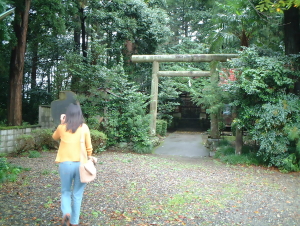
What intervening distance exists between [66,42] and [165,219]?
13.4 metres

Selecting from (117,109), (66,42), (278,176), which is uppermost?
(66,42)

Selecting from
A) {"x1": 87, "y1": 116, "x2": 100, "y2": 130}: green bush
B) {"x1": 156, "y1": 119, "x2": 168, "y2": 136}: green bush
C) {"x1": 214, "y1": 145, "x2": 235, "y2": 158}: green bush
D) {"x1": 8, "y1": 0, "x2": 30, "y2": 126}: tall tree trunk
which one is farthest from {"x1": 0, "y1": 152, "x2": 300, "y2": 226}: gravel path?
{"x1": 156, "y1": 119, "x2": 168, "y2": 136}: green bush

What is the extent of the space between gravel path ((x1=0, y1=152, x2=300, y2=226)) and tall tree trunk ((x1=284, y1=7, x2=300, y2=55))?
3935 mm

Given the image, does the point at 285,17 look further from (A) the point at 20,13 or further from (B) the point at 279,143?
(A) the point at 20,13

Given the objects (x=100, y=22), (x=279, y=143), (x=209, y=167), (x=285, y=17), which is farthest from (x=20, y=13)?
(x=279, y=143)

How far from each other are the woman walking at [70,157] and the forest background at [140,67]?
13.1ft

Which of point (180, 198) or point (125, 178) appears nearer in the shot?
point (180, 198)

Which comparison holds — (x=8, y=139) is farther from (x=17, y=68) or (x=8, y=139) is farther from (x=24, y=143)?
(x=17, y=68)

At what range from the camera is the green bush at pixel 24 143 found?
8.55 metres

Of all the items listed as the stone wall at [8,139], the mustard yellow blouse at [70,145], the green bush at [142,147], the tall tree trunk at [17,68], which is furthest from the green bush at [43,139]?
the mustard yellow blouse at [70,145]

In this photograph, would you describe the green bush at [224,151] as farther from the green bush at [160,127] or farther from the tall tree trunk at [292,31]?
the green bush at [160,127]

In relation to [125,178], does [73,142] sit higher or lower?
higher

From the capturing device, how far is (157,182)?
18.6 feet

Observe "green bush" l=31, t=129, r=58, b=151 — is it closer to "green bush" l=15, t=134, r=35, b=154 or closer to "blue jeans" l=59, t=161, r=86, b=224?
"green bush" l=15, t=134, r=35, b=154
